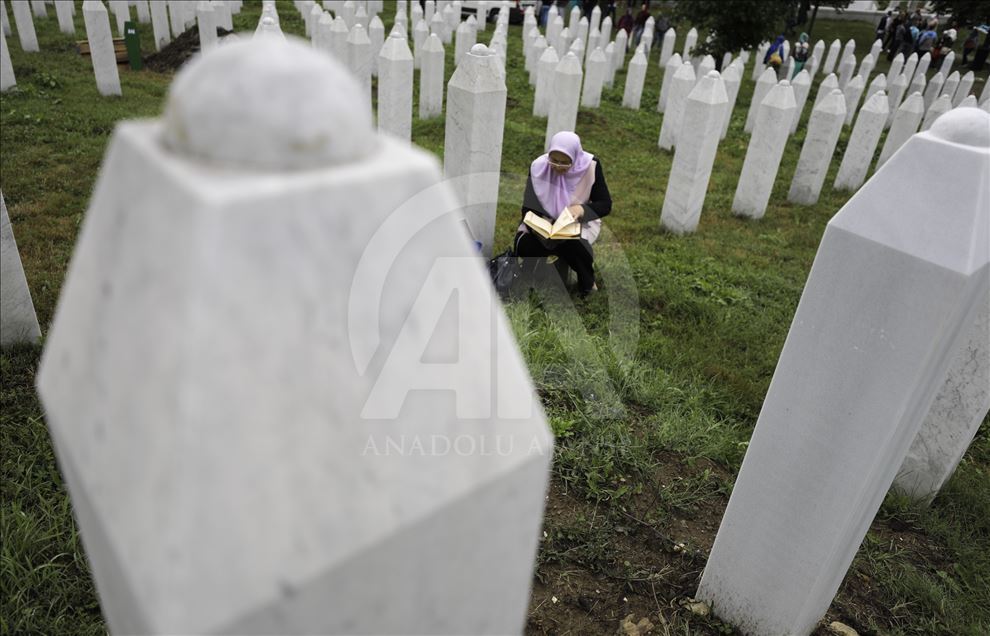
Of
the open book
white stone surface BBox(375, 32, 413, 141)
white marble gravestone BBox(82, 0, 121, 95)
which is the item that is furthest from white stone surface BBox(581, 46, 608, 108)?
white marble gravestone BBox(82, 0, 121, 95)

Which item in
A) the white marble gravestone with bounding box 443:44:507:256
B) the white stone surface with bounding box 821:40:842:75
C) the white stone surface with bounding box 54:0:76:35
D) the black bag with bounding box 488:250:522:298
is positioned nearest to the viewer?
the black bag with bounding box 488:250:522:298

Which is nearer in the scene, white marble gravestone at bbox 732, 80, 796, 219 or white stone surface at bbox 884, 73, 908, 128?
white marble gravestone at bbox 732, 80, 796, 219

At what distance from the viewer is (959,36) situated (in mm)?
21844

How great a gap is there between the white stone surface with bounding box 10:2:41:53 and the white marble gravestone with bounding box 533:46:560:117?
23.8ft

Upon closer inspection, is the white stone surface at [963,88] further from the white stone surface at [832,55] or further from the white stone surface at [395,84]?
the white stone surface at [395,84]

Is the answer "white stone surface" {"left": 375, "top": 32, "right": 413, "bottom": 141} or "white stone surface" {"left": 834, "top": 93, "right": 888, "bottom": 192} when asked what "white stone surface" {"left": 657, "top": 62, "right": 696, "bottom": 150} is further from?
"white stone surface" {"left": 375, "top": 32, "right": 413, "bottom": 141}

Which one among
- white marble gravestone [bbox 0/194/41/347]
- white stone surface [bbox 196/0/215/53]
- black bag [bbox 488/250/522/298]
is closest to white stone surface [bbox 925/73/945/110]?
black bag [bbox 488/250/522/298]

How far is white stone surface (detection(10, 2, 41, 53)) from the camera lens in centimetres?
A: 930

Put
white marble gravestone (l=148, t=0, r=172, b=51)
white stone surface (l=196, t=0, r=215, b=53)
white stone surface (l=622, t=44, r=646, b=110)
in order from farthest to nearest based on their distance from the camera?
white marble gravestone (l=148, t=0, r=172, b=51) → white stone surface (l=622, t=44, r=646, b=110) → white stone surface (l=196, t=0, r=215, b=53)

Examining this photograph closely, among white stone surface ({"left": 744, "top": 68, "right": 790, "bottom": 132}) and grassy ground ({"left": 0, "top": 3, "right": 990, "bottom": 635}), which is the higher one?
white stone surface ({"left": 744, "top": 68, "right": 790, "bottom": 132})

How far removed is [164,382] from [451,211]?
0.39 m

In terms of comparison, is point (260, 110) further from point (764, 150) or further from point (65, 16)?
point (65, 16)

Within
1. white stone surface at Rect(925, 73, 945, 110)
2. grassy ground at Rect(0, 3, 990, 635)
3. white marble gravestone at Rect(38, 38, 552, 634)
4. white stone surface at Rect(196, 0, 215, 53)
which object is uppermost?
white marble gravestone at Rect(38, 38, 552, 634)

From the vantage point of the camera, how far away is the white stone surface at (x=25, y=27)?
930 centimetres
